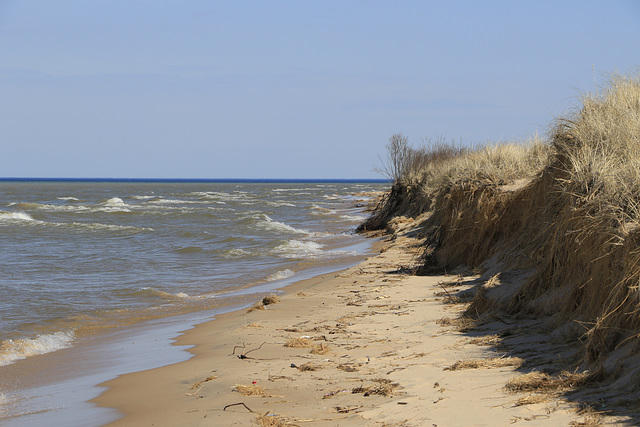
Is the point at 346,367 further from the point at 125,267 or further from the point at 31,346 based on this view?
the point at 125,267

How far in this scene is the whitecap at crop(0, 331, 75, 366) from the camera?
758 centimetres

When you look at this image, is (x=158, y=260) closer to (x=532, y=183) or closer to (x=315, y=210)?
(x=532, y=183)

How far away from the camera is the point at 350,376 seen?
5277mm

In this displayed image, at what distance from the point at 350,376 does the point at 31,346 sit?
496cm

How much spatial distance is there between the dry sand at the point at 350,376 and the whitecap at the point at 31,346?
68.7 inches

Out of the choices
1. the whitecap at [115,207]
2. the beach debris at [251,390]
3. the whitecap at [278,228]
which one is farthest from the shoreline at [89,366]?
the whitecap at [115,207]

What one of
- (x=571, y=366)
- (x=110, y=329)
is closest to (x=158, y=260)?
(x=110, y=329)

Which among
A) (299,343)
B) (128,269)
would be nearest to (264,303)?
(299,343)

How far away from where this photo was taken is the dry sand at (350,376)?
411 cm

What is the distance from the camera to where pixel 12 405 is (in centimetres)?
561

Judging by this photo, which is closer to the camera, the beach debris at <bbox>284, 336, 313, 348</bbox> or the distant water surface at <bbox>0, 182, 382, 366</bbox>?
the beach debris at <bbox>284, 336, 313, 348</bbox>

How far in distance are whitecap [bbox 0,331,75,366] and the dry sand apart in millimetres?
1746

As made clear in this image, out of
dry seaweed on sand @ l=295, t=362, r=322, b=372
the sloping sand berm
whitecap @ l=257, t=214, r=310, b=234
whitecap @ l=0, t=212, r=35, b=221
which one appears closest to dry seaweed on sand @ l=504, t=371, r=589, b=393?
the sloping sand berm

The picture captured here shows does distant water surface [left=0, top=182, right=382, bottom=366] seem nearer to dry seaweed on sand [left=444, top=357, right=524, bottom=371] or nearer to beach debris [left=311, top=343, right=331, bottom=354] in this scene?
beach debris [left=311, top=343, right=331, bottom=354]
